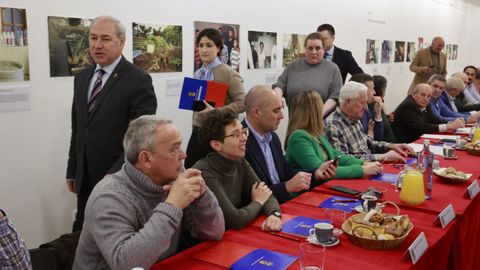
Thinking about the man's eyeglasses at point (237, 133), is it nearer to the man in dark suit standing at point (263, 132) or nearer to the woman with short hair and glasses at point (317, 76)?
the man in dark suit standing at point (263, 132)

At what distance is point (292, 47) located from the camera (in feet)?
18.1

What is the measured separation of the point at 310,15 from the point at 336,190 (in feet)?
12.4

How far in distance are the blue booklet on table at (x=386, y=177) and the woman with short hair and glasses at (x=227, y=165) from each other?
2.87 feet

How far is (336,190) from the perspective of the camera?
8.07 feet

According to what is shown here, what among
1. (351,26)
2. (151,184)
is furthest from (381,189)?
(351,26)

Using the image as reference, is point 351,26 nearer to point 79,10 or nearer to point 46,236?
point 79,10

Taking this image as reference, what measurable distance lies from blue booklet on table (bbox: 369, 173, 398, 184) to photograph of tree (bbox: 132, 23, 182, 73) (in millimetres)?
1925

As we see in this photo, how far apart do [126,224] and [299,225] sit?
0.74m

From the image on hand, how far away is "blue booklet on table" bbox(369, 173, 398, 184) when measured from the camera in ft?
8.93

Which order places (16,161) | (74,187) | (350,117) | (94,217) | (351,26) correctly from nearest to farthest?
(94,217) → (74,187) → (16,161) → (350,117) → (351,26)

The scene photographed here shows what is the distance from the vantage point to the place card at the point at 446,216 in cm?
195

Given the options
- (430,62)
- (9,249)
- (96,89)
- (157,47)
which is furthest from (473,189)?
(430,62)

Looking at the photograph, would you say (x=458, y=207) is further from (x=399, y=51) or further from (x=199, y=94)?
(x=399, y=51)

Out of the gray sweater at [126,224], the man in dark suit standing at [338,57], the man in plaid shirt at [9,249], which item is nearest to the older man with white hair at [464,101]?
the man in dark suit standing at [338,57]
